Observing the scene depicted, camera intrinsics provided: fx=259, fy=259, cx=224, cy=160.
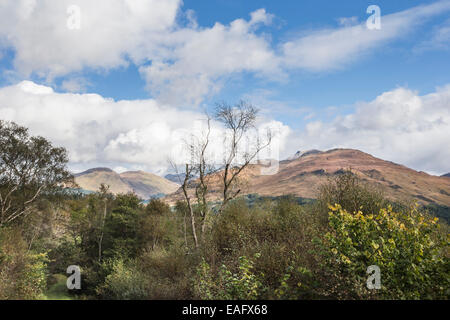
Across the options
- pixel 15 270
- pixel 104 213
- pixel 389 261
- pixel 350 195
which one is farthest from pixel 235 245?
pixel 104 213

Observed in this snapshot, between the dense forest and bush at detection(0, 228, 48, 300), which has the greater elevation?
the dense forest

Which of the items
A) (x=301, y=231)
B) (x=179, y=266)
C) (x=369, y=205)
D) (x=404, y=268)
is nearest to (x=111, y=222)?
(x=179, y=266)

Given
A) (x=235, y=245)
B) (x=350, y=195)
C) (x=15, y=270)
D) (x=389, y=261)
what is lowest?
(x=15, y=270)

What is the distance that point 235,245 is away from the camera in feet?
33.6

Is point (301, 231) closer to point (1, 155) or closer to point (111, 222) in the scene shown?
point (111, 222)

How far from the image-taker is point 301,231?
8.81m

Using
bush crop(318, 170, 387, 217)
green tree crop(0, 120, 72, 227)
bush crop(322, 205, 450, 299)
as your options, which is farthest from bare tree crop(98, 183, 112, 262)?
bush crop(322, 205, 450, 299)

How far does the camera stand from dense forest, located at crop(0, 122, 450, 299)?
5.01m

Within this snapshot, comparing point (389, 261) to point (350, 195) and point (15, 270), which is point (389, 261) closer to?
point (350, 195)

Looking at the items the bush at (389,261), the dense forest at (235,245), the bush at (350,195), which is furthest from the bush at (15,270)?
the bush at (350,195)

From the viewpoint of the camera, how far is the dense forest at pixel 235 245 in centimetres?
501

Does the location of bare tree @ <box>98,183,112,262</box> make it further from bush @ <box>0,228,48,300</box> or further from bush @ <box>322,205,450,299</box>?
bush @ <box>322,205,450,299</box>

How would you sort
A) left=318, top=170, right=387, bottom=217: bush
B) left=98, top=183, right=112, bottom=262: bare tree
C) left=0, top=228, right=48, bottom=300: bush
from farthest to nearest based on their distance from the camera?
left=98, top=183, right=112, bottom=262: bare tree
left=0, top=228, right=48, bottom=300: bush
left=318, top=170, right=387, bottom=217: bush
